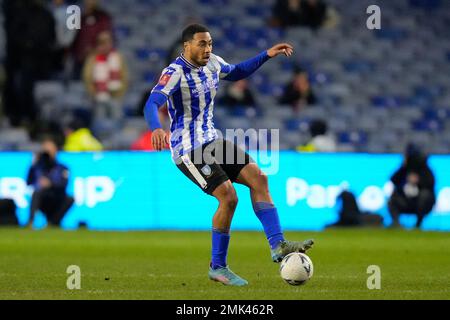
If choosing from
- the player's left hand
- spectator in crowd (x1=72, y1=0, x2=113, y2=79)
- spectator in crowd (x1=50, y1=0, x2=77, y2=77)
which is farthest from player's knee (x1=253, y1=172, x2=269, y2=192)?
spectator in crowd (x1=50, y1=0, x2=77, y2=77)

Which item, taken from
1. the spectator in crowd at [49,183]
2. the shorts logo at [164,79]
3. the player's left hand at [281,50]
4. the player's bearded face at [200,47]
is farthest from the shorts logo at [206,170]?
the spectator in crowd at [49,183]

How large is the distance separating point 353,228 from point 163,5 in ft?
25.4

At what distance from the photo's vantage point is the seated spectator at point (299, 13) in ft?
75.8

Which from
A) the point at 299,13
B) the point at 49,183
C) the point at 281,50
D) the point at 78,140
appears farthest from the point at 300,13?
the point at 281,50

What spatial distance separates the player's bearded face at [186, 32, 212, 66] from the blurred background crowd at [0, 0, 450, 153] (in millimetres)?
9355

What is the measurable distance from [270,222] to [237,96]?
11970 millimetres

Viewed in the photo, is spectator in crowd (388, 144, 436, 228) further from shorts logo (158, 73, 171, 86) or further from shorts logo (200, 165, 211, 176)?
shorts logo (158, 73, 171, 86)

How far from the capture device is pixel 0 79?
20891 mm

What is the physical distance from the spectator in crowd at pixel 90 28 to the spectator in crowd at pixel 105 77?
24 centimetres

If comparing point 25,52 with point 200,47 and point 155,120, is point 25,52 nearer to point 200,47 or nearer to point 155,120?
point 200,47

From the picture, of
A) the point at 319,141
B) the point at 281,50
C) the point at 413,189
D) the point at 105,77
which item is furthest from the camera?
the point at 105,77

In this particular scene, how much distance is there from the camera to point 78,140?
19.0 m
